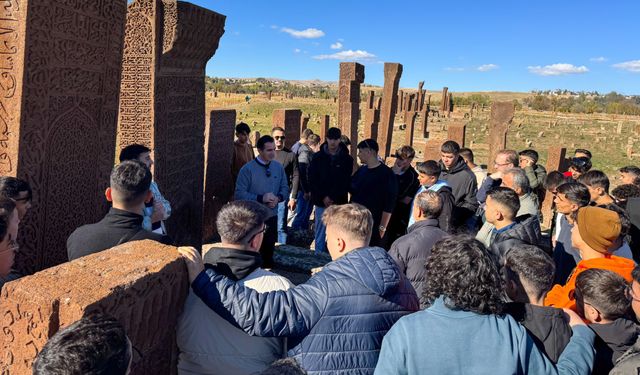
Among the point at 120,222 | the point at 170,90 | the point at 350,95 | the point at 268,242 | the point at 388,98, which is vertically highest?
the point at 388,98

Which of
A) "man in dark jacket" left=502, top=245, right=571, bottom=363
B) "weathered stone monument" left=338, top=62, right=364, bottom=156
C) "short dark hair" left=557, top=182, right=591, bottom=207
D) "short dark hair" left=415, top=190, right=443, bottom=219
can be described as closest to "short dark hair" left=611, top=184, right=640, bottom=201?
"short dark hair" left=557, top=182, right=591, bottom=207

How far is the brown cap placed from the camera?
8.80 feet

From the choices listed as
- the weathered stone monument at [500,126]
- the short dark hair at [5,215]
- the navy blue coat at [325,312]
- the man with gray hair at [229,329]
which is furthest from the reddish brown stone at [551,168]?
the short dark hair at [5,215]

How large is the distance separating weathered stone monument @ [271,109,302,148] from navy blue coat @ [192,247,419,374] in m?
7.57

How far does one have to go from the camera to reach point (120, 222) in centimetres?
244

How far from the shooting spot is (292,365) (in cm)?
184

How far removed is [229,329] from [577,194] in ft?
9.99

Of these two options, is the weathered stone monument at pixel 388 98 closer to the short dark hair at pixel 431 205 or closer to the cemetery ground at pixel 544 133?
the cemetery ground at pixel 544 133

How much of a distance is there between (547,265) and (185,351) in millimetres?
1657

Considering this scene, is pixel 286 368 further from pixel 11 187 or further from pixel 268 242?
pixel 268 242

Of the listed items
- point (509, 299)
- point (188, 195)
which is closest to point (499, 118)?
point (188, 195)

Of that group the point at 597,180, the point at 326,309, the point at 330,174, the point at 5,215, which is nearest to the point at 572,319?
the point at 326,309

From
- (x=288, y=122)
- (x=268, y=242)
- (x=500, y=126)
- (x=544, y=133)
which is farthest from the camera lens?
(x=544, y=133)

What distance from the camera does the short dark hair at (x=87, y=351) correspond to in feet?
3.71
